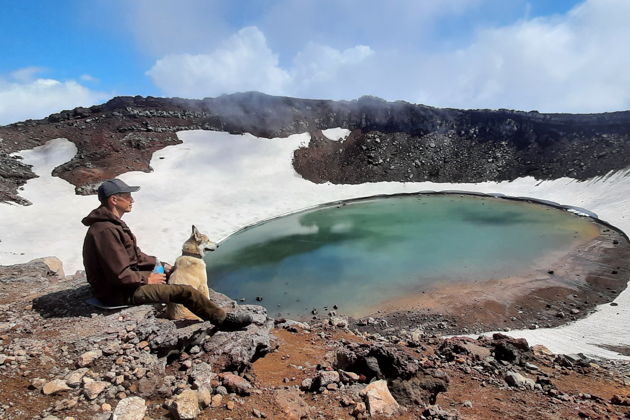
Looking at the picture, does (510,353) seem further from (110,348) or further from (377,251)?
(377,251)

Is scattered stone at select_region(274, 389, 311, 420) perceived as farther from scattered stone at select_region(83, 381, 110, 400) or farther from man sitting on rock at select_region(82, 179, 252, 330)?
scattered stone at select_region(83, 381, 110, 400)

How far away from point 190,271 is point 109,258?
4.96 feet

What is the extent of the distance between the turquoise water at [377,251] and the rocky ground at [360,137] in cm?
984

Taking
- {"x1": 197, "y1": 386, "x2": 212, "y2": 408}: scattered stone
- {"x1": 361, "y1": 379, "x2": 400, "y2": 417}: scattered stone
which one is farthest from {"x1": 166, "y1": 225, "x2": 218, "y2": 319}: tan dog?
{"x1": 361, "y1": 379, "x2": 400, "y2": 417}: scattered stone

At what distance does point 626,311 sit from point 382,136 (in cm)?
3692

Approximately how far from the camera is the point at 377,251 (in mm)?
23516

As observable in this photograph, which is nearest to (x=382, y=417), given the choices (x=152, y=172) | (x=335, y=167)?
(x=152, y=172)

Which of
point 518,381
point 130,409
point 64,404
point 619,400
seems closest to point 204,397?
point 130,409

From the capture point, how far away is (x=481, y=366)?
6.73m

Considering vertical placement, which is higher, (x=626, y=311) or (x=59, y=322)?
(x=59, y=322)

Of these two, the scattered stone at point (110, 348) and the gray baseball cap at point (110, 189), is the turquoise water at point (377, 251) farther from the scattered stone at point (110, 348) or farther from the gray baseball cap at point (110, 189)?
the gray baseball cap at point (110, 189)

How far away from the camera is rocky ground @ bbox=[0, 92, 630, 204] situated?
3783cm

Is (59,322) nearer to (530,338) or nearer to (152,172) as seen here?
(530,338)

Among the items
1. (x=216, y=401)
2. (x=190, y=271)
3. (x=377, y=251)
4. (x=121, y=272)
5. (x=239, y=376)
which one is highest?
(x=121, y=272)
